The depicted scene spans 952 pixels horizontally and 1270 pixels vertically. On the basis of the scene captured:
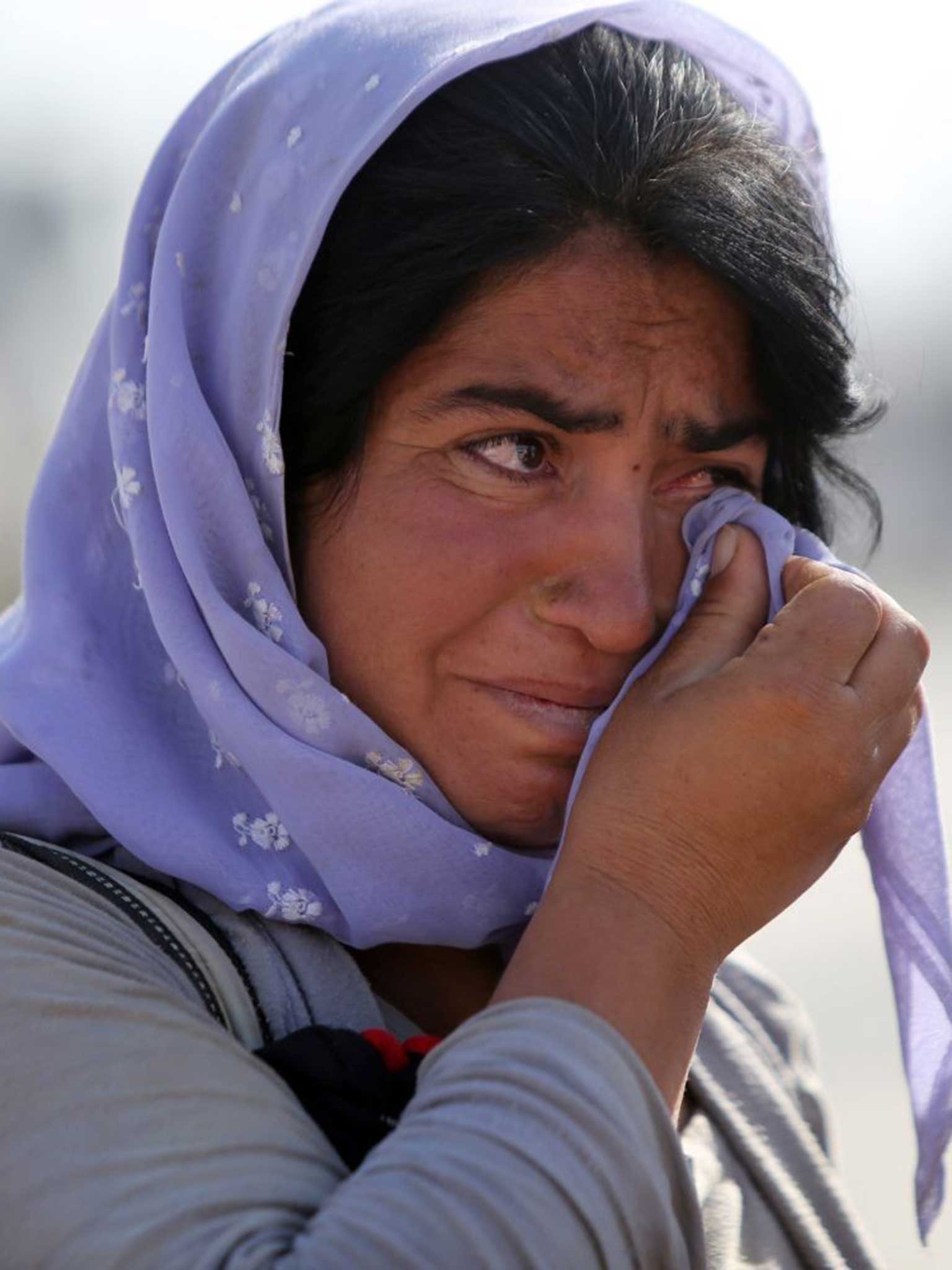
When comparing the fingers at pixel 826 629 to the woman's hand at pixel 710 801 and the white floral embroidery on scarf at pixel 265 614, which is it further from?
the white floral embroidery on scarf at pixel 265 614

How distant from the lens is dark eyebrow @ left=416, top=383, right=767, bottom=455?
2230 mm

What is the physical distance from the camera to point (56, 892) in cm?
202

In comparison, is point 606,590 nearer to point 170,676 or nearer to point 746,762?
point 746,762

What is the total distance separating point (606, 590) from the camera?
219 cm

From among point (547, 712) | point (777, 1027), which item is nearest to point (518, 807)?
point (547, 712)

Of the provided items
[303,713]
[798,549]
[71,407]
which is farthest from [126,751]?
[798,549]

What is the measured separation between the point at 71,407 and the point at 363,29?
2.20 feet

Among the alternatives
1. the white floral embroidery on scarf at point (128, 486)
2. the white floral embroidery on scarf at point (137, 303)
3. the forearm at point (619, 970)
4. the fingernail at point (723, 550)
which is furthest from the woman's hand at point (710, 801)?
the white floral embroidery on scarf at point (137, 303)

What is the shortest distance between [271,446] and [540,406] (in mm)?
356

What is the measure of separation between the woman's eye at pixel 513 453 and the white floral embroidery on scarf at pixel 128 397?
0.45 metres

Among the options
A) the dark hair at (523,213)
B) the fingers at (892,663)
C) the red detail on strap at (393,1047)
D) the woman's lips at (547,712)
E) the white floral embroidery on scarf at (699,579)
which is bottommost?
the red detail on strap at (393,1047)

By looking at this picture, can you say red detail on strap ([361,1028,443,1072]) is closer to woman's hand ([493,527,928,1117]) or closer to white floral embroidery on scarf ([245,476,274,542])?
woman's hand ([493,527,928,1117])

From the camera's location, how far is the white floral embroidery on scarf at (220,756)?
2285mm

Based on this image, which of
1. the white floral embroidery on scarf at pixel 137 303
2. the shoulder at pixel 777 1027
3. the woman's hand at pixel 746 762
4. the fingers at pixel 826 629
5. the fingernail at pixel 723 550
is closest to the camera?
the woman's hand at pixel 746 762
